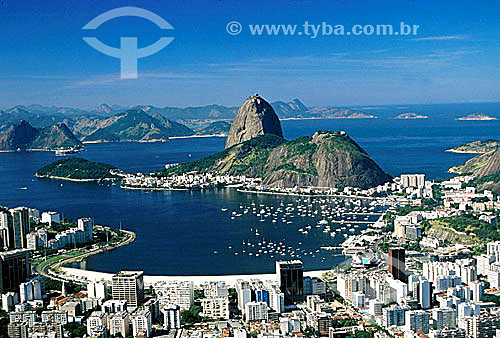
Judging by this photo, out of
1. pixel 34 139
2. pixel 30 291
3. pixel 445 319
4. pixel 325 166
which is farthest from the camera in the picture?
pixel 34 139

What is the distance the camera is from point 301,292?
A: 1122cm

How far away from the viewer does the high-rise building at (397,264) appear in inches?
466

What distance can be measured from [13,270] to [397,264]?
6906mm

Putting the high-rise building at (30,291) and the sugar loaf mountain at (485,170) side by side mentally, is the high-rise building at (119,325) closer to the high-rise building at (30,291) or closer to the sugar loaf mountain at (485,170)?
the high-rise building at (30,291)

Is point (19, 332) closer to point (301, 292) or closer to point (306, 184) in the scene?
point (301, 292)

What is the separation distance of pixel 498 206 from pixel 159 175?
45.3ft

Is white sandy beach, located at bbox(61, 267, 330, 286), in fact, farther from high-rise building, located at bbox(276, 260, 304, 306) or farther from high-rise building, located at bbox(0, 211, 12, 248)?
high-rise building, located at bbox(0, 211, 12, 248)

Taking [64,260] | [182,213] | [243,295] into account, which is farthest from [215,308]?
[182,213]

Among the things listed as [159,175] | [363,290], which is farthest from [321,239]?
[159,175]

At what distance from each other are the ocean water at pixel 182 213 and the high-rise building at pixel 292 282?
5.63ft

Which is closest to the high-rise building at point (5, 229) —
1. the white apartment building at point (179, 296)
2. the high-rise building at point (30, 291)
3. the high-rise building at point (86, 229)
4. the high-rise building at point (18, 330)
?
the high-rise building at point (86, 229)

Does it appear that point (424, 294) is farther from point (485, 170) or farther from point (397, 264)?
point (485, 170)

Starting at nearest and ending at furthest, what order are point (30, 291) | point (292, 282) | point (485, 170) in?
1. point (292, 282)
2. point (30, 291)
3. point (485, 170)

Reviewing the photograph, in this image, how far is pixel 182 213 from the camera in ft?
63.9
